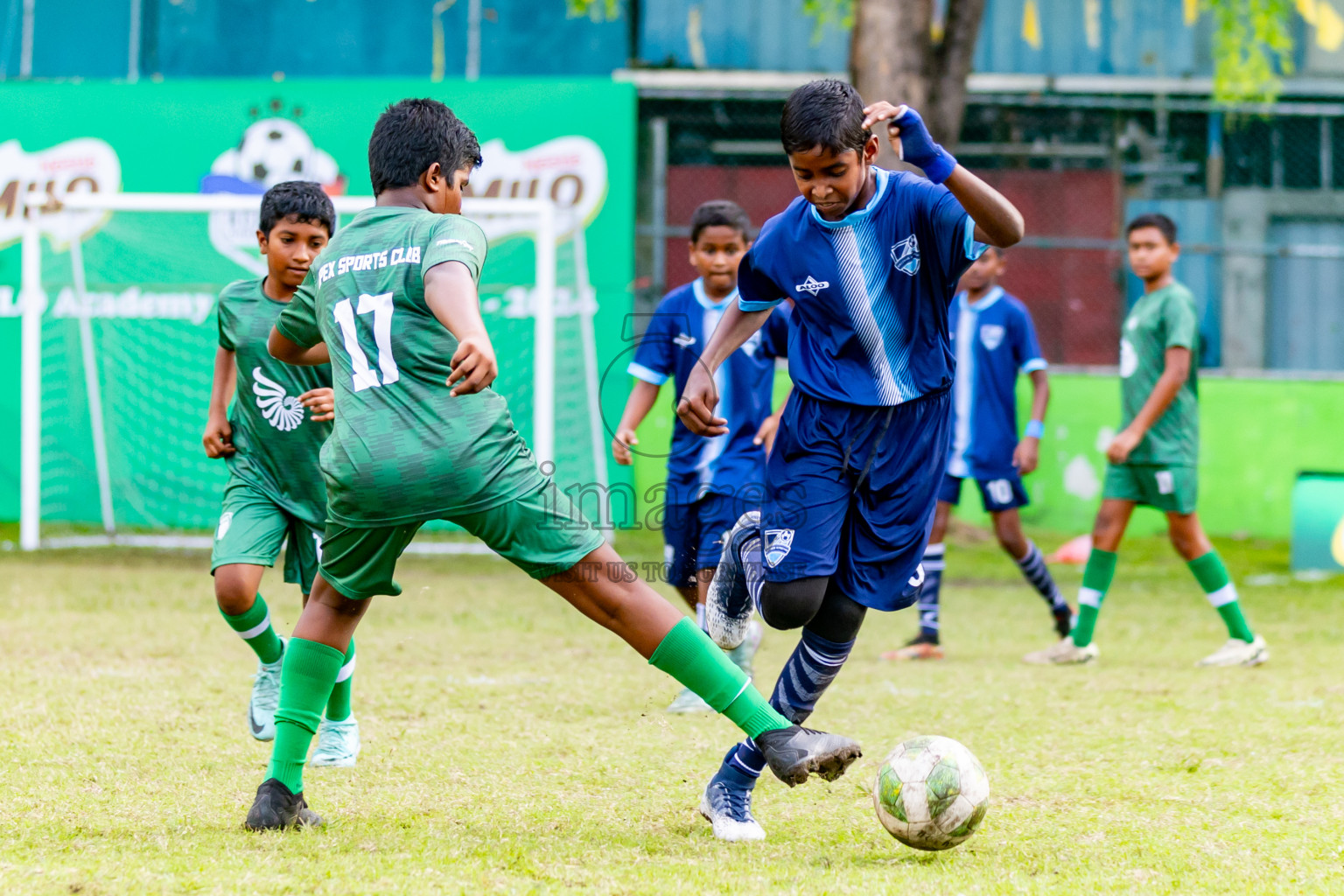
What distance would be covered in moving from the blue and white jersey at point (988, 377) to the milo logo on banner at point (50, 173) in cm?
828

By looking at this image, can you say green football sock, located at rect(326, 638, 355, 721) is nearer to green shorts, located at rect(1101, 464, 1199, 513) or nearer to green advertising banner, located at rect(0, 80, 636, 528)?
green shorts, located at rect(1101, 464, 1199, 513)

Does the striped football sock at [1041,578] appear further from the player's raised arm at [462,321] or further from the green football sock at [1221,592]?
the player's raised arm at [462,321]

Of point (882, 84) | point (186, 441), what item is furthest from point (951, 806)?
point (186, 441)

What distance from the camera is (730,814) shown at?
3541mm

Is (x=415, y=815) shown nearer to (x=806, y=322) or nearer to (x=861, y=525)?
(x=861, y=525)

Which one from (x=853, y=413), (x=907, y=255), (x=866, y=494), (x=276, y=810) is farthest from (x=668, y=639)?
(x=907, y=255)

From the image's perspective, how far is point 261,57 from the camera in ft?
50.4

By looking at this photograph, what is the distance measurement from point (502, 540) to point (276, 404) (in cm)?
159

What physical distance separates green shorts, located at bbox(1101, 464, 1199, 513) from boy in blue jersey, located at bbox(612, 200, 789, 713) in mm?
2068

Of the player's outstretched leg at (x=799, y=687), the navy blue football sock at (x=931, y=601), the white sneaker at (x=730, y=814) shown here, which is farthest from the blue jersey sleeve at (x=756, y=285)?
the navy blue football sock at (x=931, y=601)

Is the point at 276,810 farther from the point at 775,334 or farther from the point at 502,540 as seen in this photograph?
the point at 775,334

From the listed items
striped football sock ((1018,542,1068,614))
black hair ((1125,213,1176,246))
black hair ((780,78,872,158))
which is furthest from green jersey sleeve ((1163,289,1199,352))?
black hair ((780,78,872,158))

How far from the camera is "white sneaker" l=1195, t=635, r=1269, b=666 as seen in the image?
6.63 m

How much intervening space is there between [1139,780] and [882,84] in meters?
7.74
